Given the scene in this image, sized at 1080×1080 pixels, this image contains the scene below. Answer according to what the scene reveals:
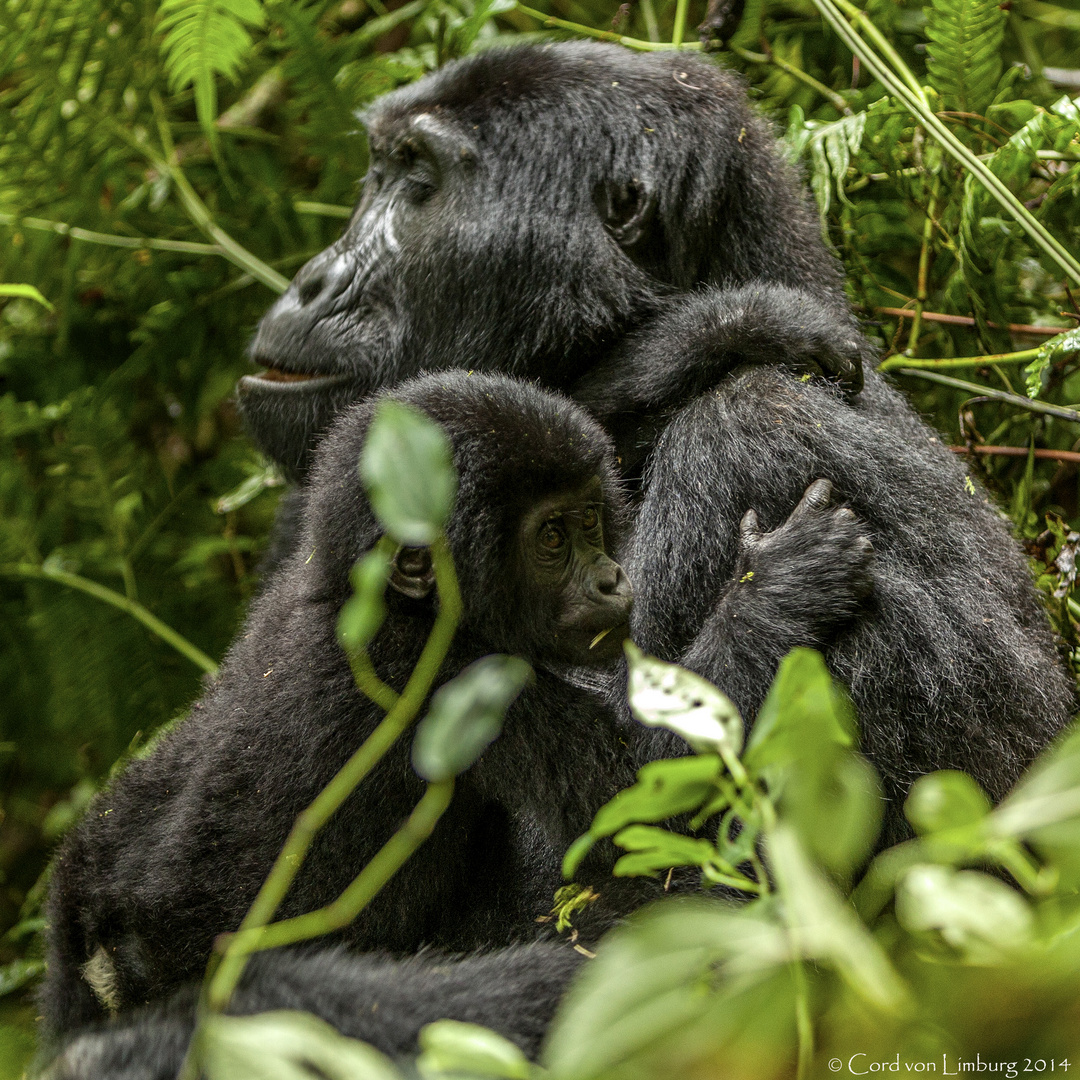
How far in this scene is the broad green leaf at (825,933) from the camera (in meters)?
0.74

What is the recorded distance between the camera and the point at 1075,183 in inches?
101

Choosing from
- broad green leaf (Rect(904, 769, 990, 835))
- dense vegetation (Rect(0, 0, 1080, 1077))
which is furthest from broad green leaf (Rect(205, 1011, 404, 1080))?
dense vegetation (Rect(0, 0, 1080, 1077))

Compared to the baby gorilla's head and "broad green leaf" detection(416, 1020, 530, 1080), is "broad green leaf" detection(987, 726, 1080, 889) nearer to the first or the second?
"broad green leaf" detection(416, 1020, 530, 1080)

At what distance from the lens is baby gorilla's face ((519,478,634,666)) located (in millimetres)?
1932

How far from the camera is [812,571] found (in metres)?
1.80

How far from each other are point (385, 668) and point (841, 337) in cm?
102

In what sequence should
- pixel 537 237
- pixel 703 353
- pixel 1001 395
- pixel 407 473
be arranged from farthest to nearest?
pixel 1001 395, pixel 537 237, pixel 703 353, pixel 407 473

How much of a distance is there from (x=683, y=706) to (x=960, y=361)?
189 cm

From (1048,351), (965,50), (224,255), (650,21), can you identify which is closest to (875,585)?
(1048,351)

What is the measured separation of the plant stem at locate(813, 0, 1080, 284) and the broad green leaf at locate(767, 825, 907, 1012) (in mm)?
1961

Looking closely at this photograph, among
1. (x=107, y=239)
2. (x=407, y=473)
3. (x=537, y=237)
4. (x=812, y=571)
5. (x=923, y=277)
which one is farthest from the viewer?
(x=107, y=239)

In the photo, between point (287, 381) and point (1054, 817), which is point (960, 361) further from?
point (1054, 817)

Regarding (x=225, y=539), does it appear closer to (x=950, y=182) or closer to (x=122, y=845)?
(x=122, y=845)

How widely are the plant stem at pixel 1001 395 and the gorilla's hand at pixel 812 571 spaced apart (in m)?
0.87
